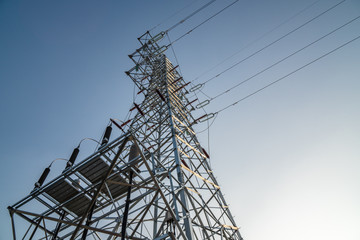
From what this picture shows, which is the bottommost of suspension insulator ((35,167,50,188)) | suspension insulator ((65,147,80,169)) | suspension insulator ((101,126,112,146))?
suspension insulator ((35,167,50,188))

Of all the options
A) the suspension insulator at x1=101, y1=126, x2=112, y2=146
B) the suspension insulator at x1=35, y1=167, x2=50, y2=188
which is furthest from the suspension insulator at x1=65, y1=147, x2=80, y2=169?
the suspension insulator at x1=101, y1=126, x2=112, y2=146

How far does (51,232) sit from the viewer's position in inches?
275

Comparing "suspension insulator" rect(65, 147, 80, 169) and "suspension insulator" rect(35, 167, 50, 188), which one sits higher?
"suspension insulator" rect(65, 147, 80, 169)

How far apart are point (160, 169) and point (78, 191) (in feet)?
10.0

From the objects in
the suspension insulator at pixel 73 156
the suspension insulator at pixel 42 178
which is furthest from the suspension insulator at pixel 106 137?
the suspension insulator at pixel 42 178

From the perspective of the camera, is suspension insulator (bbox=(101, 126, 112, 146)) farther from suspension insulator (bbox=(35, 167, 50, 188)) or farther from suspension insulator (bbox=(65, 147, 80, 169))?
suspension insulator (bbox=(35, 167, 50, 188))

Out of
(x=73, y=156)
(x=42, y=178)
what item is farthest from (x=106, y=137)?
(x=42, y=178)

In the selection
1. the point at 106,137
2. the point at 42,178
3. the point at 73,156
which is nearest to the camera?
the point at 106,137

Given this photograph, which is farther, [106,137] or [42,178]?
[42,178]

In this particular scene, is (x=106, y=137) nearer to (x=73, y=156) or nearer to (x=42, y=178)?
(x=73, y=156)

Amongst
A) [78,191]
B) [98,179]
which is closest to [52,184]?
[78,191]

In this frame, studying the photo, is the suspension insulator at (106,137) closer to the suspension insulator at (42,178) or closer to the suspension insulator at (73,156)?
the suspension insulator at (73,156)

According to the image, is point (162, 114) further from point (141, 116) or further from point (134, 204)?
point (134, 204)

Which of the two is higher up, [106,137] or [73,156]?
[106,137]
